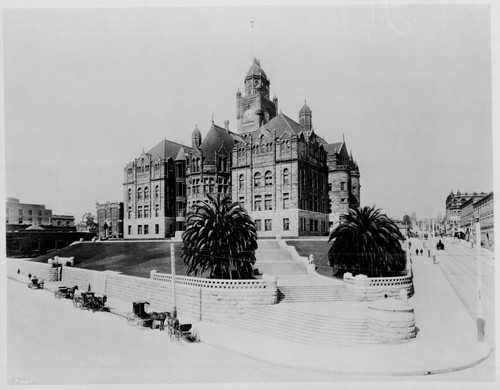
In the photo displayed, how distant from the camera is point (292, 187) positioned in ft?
154

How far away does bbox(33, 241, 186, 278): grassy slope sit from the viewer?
1371 inches

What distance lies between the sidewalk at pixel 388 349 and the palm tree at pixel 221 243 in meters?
4.84

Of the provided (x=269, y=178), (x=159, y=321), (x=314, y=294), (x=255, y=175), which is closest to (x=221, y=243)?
(x=159, y=321)

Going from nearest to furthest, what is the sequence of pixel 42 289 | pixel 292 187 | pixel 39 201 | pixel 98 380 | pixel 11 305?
pixel 98 380
pixel 11 305
pixel 39 201
pixel 42 289
pixel 292 187

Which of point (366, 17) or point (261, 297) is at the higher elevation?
point (366, 17)

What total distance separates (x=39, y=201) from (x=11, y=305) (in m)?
9.30

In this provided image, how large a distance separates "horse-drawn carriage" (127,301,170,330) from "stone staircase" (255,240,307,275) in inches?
442

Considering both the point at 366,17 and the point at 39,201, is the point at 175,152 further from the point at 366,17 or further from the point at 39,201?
the point at 366,17

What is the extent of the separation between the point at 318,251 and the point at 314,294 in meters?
12.8

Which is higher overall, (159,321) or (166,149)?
(166,149)

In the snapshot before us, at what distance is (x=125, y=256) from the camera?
135 ft

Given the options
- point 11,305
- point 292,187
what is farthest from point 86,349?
point 292,187

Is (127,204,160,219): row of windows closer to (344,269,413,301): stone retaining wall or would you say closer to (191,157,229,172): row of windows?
(191,157,229,172): row of windows

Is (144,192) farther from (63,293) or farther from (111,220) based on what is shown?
(63,293)
